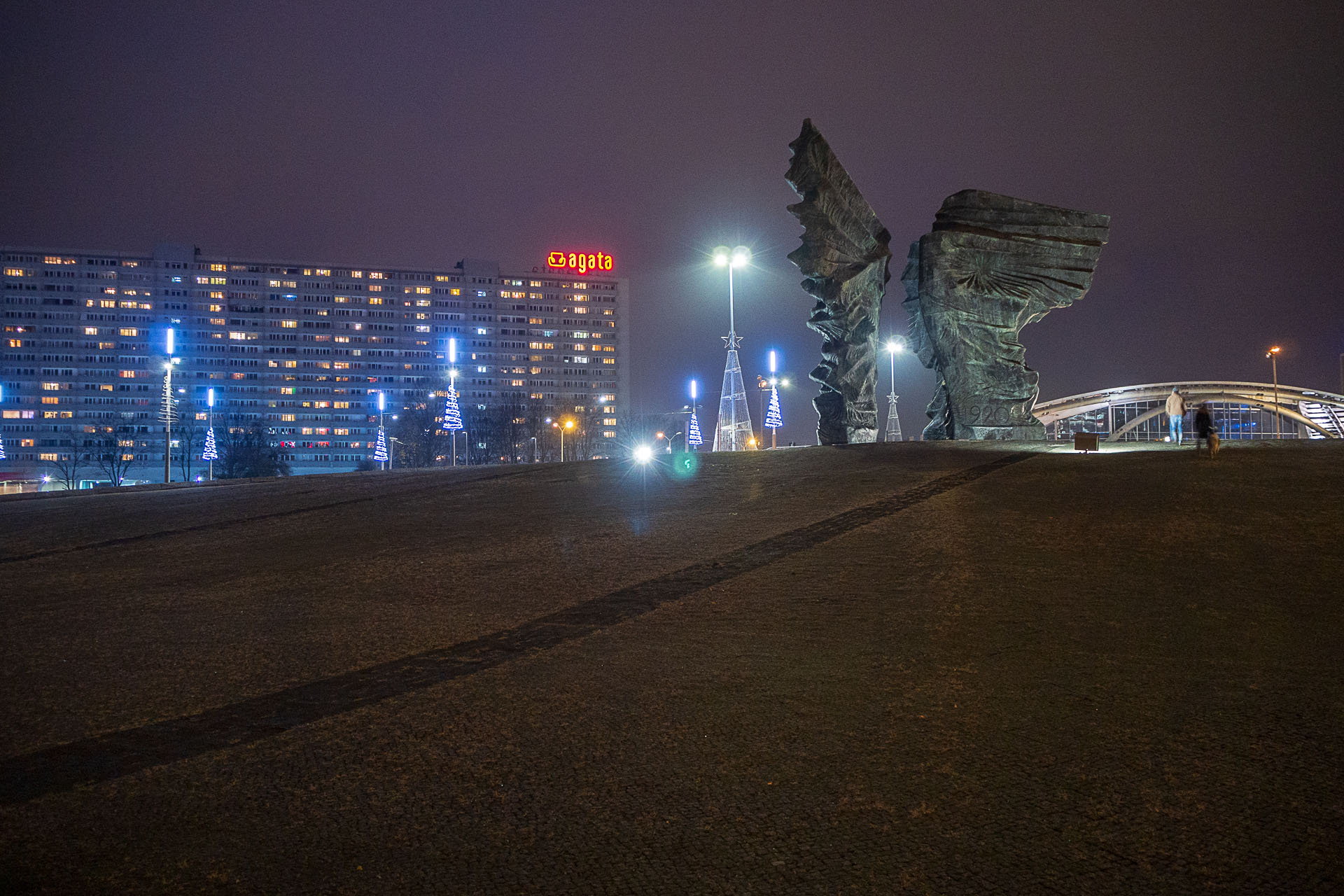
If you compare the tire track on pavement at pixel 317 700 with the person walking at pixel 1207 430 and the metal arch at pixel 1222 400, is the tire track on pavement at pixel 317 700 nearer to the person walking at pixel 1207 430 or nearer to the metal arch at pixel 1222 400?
the person walking at pixel 1207 430

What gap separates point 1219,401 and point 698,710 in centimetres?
8931

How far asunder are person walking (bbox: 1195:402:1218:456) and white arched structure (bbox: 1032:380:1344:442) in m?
58.9

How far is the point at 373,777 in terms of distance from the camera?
4.54 m

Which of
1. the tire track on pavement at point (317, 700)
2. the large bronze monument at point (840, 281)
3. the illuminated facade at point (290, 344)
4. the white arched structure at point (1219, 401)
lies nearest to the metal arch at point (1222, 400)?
the white arched structure at point (1219, 401)

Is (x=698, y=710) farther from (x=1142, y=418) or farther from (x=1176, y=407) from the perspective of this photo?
(x=1142, y=418)

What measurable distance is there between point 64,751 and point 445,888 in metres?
2.87

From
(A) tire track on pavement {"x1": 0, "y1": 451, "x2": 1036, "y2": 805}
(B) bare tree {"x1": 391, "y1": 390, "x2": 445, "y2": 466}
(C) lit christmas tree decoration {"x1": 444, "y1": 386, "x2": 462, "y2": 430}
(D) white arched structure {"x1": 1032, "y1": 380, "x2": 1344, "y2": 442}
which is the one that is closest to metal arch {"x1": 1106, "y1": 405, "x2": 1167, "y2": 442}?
(D) white arched structure {"x1": 1032, "y1": 380, "x2": 1344, "y2": 442}

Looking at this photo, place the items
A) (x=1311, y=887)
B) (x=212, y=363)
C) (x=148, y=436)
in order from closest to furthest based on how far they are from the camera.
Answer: (x=1311, y=887)
(x=148, y=436)
(x=212, y=363)

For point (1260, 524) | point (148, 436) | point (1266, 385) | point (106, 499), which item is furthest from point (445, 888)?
point (148, 436)

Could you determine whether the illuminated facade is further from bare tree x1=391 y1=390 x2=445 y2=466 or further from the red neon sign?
bare tree x1=391 y1=390 x2=445 y2=466

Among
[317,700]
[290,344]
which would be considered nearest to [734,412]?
[317,700]

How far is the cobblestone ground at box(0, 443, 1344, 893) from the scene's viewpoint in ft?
12.2

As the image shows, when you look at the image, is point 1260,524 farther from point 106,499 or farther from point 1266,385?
point 1266,385

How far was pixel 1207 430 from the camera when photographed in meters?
18.9
